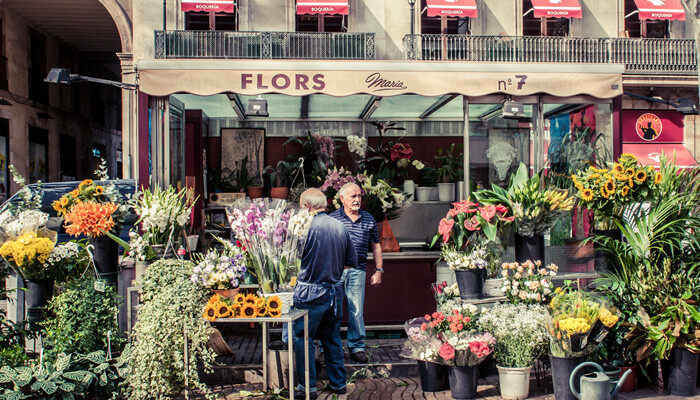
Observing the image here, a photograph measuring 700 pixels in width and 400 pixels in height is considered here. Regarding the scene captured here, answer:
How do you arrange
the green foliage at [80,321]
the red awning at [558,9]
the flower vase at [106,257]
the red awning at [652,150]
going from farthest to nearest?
the red awning at [652,150] < the red awning at [558,9] < the flower vase at [106,257] < the green foliage at [80,321]

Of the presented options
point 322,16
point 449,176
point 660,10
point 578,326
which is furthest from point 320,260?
point 660,10

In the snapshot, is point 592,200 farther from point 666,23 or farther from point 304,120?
point 666,23

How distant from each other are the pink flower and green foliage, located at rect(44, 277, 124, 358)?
2882 millimetres

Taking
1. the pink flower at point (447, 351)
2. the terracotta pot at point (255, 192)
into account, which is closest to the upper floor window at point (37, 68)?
the terracotta pot at point (255, 192)

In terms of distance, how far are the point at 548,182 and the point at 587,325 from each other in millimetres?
2563

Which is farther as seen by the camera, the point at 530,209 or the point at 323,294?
the point at 530,209

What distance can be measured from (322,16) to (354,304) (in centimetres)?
1340

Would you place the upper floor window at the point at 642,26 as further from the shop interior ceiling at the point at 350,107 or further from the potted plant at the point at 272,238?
the potted plant at the point at 272,238

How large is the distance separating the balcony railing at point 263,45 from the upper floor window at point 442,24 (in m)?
2.11

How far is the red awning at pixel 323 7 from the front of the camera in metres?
17.0

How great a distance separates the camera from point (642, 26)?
1872cm

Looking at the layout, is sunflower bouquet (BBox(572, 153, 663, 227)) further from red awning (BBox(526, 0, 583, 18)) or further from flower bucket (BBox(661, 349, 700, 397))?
red awning (BBox(526, 0, 583, 18))

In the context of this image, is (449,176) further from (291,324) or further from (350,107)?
(291,324)

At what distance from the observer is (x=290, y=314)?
15.6ft
